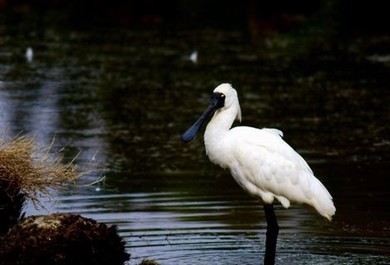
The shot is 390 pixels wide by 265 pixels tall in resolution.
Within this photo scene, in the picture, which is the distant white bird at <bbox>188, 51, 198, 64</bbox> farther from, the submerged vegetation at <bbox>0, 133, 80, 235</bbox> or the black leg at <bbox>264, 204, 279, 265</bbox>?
the submerged vegetation at <bbox>0, 133, 80, 235</bbox>

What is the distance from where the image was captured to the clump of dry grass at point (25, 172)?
33.1 ft

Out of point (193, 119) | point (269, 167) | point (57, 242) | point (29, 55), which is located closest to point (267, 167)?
point (269, 167)

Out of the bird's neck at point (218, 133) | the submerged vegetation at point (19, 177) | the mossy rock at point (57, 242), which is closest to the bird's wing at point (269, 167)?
the bird's neck at point (218, 133)

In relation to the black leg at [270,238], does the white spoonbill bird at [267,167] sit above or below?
above

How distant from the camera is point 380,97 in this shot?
23219 millimetres

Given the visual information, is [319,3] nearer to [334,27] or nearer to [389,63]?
[334,27]

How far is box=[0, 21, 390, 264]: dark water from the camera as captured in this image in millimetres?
11617

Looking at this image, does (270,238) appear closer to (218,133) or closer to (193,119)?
(218,133)

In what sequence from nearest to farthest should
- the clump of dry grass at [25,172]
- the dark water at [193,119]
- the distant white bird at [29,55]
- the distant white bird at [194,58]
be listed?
the clump of dry grass at [25,172]
the dark water at [193,119]
the distant white bird at [194,58]
the distant white bird at [29,55]

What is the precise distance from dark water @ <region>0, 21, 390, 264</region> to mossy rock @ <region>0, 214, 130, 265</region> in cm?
93

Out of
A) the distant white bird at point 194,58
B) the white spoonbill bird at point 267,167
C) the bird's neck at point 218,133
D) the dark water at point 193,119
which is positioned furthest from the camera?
the distant white bird at point 194,58

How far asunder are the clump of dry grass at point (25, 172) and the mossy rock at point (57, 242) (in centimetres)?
56

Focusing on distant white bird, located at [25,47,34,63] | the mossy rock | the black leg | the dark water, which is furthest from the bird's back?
distant white bird, located at [25,47,34,63]

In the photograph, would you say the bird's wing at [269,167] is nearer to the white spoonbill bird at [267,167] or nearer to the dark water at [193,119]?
the white spoonbill bird at [267,167]
